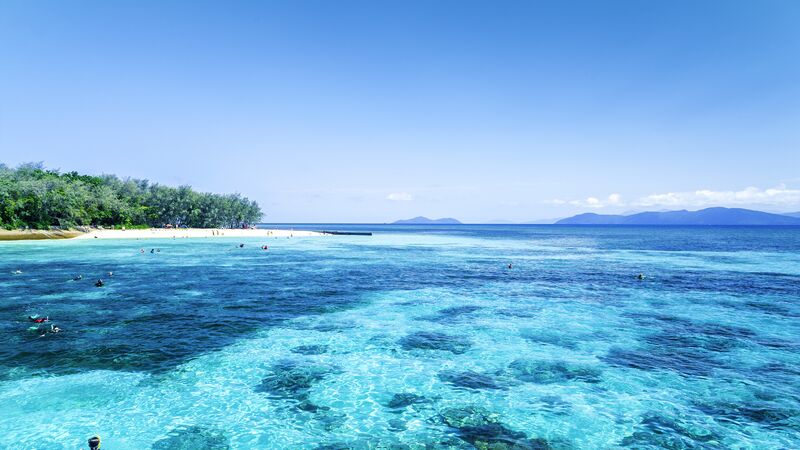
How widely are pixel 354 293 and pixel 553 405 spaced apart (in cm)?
2410

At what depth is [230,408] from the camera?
1505cm

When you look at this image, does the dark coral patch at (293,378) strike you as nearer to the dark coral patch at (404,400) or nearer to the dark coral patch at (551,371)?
the dark coral patch at (404,400)

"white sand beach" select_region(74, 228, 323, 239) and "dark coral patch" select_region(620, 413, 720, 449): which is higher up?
"white sand beach" select_region(74, 228, 323, 239)

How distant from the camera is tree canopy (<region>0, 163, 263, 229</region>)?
3644 inches

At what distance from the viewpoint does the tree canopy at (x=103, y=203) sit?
92.6 m

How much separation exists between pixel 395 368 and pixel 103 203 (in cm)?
12457

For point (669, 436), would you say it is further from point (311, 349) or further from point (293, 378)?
point (311, 349)

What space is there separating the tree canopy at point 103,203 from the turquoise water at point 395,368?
73.9 m

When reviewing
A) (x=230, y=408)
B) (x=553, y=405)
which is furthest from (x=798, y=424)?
(x=230, y=408)

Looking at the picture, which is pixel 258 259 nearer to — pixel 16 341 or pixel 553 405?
pixel 16 341

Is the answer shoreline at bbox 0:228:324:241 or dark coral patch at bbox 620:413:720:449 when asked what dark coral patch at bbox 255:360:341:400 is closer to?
dark coral patch at bbox 620:413:720:449

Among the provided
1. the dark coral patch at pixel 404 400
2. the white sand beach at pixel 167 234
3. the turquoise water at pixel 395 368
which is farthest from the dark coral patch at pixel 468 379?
the white sand beach at pixel 167 234

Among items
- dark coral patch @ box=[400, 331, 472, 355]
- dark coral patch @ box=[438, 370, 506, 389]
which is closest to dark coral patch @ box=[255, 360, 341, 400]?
dark coral patch @ box=[438, 370, 506, 389]

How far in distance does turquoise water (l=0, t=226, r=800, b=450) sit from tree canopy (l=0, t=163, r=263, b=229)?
7391cm
